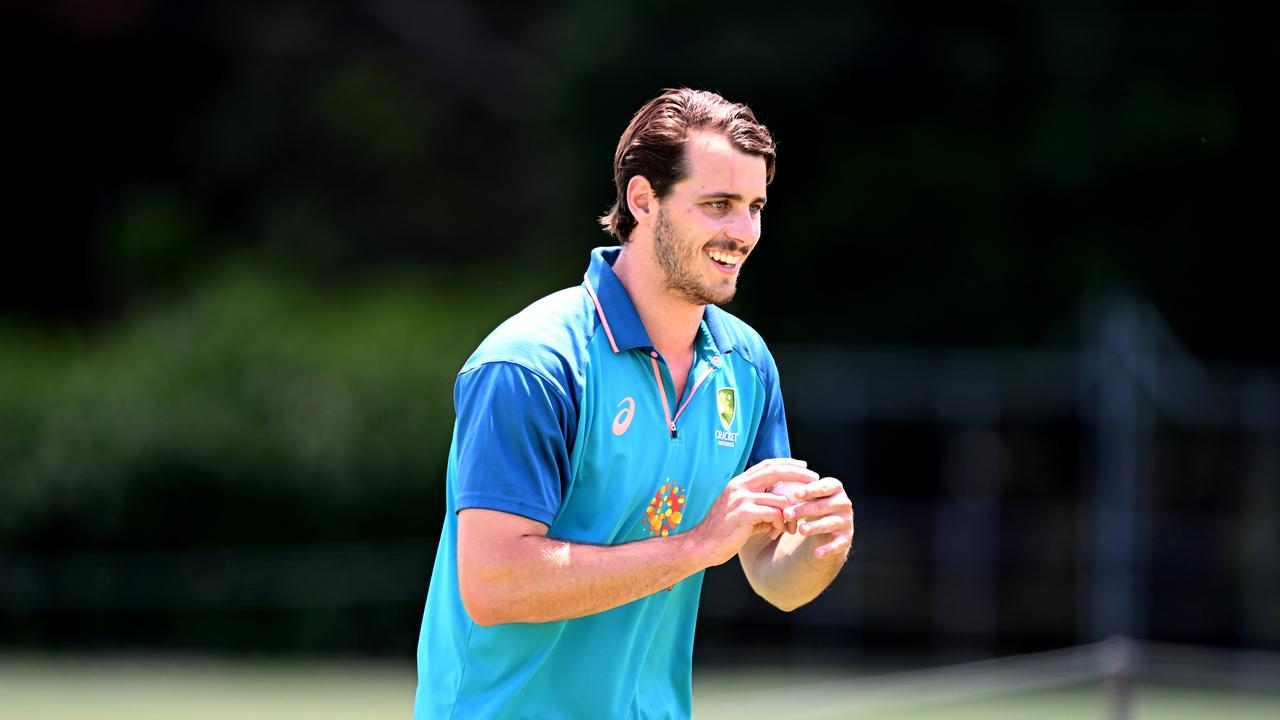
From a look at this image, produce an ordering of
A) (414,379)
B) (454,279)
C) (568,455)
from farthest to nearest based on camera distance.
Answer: (454,279) → (414,379) → (568,455)

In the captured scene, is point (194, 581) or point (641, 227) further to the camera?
point (194, 581)

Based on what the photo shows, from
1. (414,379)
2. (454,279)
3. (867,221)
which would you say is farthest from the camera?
(454,279)

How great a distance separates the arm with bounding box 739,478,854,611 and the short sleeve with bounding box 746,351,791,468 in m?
0.22

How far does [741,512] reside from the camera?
12.2 feet

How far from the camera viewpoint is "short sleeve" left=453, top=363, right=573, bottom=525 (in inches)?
A: 142

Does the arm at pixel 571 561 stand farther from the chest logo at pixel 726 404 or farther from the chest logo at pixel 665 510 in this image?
the chest logo at pixel 726 404

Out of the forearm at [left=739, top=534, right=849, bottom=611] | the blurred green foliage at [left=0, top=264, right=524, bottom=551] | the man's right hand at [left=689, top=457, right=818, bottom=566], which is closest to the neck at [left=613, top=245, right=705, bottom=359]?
the man's right hand at [left=689, top=457, right=818, bottom=566]

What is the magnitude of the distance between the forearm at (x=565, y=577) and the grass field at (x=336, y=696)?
28.9 ft

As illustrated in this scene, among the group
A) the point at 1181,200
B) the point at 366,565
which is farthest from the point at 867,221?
the point at 366,565

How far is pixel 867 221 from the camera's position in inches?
819

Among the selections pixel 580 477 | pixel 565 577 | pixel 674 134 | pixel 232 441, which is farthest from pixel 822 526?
pixel 232 441

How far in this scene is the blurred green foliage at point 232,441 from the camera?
18438 mm

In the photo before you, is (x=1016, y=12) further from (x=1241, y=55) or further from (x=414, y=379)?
(x=414, y=379)

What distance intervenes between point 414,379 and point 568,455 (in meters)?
15.2
